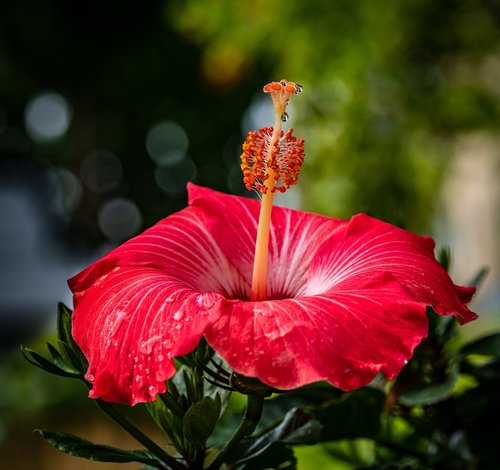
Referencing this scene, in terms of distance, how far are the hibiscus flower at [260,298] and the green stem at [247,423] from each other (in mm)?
65

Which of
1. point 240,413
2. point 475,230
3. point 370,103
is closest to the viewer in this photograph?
point 240,413

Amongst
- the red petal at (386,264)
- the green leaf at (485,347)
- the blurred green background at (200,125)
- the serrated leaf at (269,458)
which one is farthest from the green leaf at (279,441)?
the blurred green background at (200,125)

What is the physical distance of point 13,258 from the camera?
38.3ft

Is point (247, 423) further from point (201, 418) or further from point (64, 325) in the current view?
point (64, 325)

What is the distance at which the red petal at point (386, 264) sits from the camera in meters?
0.55

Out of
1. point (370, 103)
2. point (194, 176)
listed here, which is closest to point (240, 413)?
point (370, 103)

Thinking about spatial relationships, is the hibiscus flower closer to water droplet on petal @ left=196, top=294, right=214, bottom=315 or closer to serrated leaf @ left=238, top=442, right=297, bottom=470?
water droplet on petal @ left=196, top=294, right=214, bottom=315

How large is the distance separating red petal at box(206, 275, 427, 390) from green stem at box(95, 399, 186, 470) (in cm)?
10

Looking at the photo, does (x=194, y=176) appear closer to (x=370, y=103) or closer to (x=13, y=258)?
(x=13, y=258)

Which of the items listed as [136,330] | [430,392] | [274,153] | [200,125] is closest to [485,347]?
[430,392]

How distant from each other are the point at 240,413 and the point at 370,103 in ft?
13.3

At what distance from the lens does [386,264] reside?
583mm

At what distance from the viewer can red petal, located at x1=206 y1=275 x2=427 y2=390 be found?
0.47m

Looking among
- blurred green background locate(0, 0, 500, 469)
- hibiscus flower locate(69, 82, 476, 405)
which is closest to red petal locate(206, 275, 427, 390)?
hibiscus flower locate(69, 82, 476, 405)
